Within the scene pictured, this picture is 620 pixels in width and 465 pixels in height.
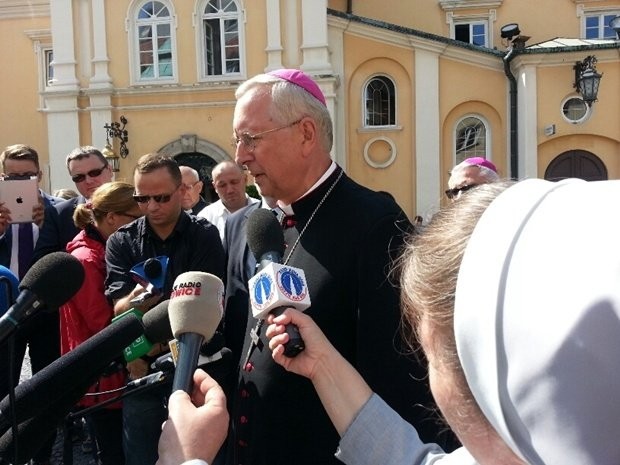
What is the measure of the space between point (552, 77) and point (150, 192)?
14434mm

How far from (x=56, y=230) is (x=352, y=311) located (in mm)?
3060

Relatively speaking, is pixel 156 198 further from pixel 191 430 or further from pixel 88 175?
pixel 191 430

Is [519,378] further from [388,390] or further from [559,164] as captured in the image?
[559,164]

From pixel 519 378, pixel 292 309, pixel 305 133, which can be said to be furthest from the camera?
pixel 305 133

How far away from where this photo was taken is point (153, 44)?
16656 mm

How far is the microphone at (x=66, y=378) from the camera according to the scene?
125 centimetres

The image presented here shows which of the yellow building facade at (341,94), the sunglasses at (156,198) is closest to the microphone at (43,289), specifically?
the sunglasses at (156,198)

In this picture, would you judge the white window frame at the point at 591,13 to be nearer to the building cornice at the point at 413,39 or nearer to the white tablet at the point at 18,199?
the building cornice at the point at 413,39

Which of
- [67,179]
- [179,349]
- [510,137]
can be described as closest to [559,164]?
[510,137]

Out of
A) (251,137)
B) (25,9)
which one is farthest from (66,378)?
(25,9)

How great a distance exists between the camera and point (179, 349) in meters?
1.45

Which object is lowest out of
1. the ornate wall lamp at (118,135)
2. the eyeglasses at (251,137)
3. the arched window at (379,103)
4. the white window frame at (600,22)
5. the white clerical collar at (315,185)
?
the white clerical collar at (315,185)

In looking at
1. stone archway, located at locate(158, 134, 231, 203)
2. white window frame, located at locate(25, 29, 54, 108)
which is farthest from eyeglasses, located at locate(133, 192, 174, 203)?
white window frame, located at locate(25, 29, 54, 108)

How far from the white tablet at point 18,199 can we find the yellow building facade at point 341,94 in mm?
12098
